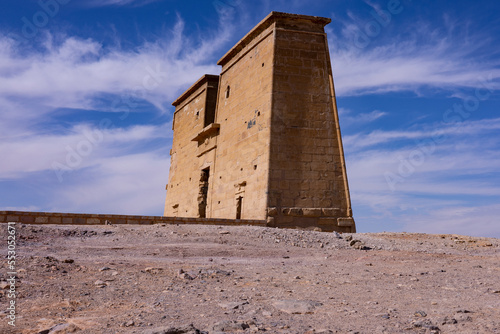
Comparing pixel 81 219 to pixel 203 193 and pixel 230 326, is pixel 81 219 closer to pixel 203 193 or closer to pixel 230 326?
pixel 203 193

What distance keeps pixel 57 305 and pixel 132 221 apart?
7.12 m

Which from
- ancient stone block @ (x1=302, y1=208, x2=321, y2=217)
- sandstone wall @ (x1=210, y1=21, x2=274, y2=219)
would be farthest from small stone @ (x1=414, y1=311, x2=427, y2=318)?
ancient stone block @ (x1=302, y1=208, x2=321, y2=217)

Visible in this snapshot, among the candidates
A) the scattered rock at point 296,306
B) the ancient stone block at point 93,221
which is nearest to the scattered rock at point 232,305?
the scattered rock at point 296,306

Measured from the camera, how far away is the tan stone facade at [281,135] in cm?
1366

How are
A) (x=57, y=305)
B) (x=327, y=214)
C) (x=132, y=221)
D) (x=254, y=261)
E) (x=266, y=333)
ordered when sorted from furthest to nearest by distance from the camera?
(x=327, y=214) < (x=132, y=221) < (x=254, y=261) < (x=57, y=305) < (x=266, y=333)

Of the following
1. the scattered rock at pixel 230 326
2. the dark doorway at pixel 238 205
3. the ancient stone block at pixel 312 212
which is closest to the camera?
the scattered rock at pixel 230 326

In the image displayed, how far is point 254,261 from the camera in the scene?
7.00 metres

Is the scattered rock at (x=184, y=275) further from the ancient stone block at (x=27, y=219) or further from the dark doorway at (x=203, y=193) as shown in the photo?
the dark doorway at (x=203, y=193)

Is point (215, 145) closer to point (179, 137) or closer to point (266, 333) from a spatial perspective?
point (179, 137)

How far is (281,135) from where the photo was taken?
Answer: 46.4ft

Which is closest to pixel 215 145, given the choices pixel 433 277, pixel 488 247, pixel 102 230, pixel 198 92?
pixel 198 92

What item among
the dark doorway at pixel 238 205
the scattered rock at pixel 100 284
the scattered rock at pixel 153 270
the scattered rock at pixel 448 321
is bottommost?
the scattered rock at pixel 448 321

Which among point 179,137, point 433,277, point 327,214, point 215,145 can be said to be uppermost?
point 179,137

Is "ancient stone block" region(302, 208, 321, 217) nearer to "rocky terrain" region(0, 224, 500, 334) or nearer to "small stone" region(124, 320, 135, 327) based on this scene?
"rocky terrain" region(0, 224, 500, 334)
